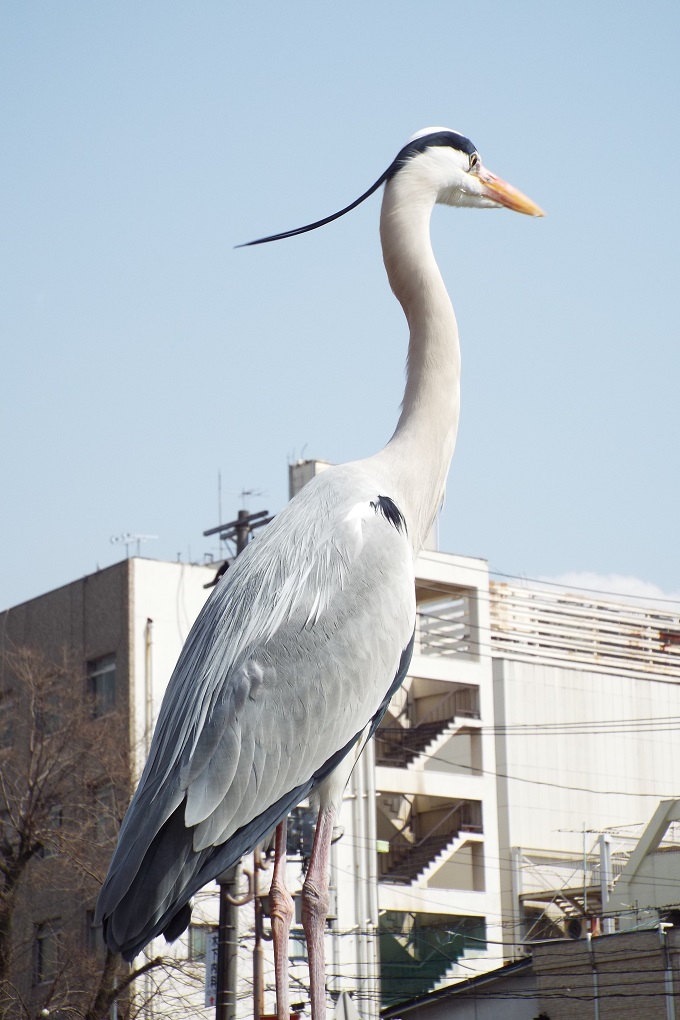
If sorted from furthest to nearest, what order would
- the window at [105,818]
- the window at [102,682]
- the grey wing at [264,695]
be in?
the window at [102,682]
the window at [105,818]
the grey wing at [264,695]

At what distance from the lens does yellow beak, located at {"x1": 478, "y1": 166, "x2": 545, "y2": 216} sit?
794 centimetres

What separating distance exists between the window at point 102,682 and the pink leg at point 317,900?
112 ft

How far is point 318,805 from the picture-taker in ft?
22.2

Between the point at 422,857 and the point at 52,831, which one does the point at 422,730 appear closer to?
the point at 422,857

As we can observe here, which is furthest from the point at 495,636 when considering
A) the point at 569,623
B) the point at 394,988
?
the point at 394,988

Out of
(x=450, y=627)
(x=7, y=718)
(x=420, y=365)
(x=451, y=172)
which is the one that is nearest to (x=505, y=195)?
(x=451, y=172)

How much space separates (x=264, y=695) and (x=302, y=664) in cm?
22

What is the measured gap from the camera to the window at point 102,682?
40719 mm

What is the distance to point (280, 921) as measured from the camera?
6914 mm

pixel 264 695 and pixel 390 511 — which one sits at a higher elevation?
pixel 390 511

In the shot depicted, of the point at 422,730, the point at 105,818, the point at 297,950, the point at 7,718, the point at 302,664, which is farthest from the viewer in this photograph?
the point at 422,730

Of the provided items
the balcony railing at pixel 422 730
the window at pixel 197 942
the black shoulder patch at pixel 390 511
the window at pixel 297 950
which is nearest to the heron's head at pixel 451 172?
the black shoulder patch at pixel 390 511

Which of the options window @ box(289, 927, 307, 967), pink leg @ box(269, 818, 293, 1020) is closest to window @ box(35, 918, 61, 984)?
window @ box(289, 927, 307, 967)

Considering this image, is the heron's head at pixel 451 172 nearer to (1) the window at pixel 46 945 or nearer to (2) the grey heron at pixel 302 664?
(2) the grey heron at pixel 302 664
